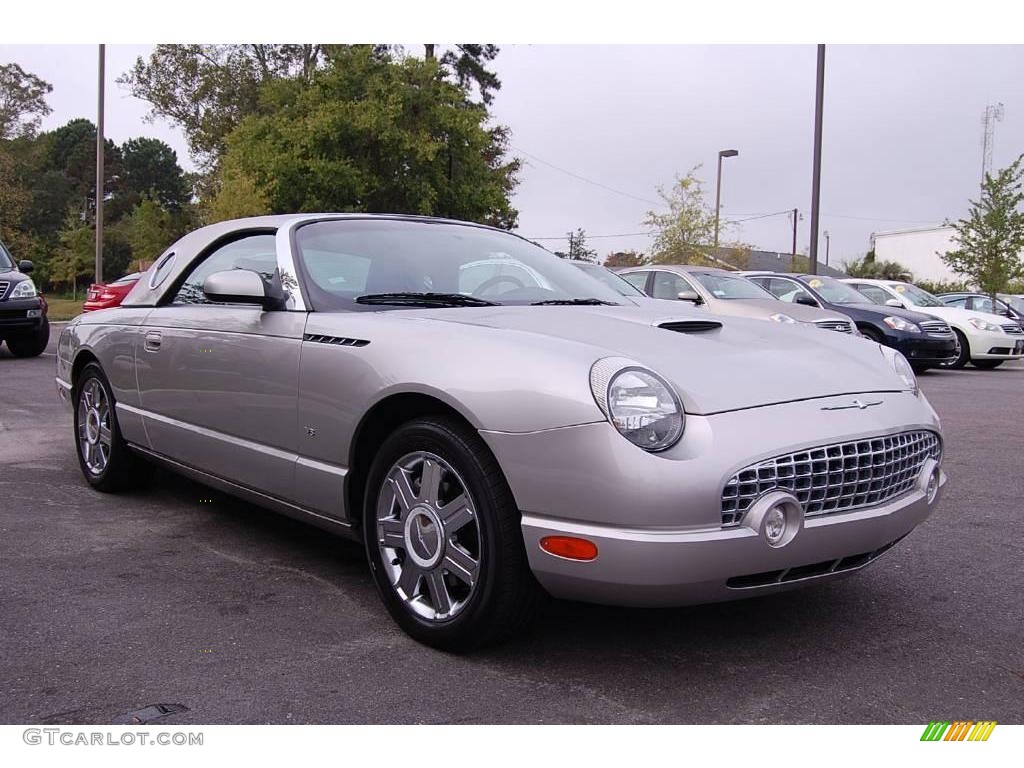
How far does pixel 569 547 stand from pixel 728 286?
983 centimetres

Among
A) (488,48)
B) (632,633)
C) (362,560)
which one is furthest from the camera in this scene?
(488,48)

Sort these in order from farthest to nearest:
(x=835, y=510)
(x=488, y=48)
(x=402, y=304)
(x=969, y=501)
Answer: (x=488, y=48) → (x=969, y=501) → (x=402, y=304) → (x=835, y=510)

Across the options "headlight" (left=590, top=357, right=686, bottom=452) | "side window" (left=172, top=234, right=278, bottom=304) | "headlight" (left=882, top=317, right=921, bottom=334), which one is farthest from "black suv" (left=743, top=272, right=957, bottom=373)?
"headlight" (left=590, top=357, right=686, bottom=452)

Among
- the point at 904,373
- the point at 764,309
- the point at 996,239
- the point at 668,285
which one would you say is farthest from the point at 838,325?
the point at 996,239

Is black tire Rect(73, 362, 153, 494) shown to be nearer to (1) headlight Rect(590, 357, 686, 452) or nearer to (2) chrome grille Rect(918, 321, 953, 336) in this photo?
(1) headlight Rect(590, 357, 686, 452)

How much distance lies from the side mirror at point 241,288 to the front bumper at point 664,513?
1.36 m

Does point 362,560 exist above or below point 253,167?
below

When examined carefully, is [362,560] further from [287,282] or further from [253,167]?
[253,167]

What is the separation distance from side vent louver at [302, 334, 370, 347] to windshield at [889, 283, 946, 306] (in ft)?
46.3

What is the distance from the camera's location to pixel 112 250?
60.6m

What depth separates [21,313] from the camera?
1303 centimetres

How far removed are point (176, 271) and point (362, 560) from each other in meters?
1.74

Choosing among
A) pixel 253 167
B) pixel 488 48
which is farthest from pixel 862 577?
pixel 488 48

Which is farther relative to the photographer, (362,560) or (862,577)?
(362,560)
